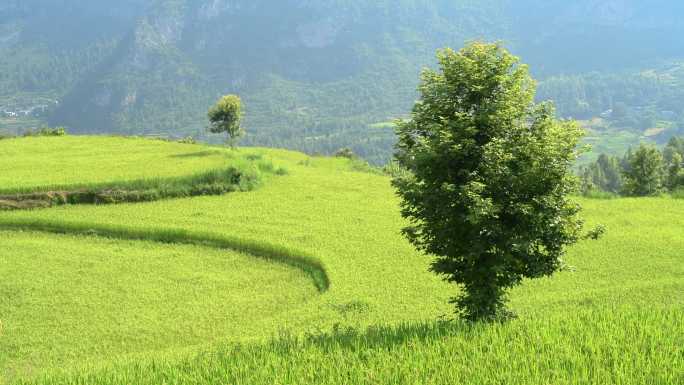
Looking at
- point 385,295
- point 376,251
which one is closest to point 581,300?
point 385,295

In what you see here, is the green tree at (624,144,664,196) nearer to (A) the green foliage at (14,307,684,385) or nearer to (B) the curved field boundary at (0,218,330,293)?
(B) the curved field boundary at (0,218,330,293)

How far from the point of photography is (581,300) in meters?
20.0

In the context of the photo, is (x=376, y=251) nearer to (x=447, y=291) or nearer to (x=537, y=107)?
(x=447, y=291)

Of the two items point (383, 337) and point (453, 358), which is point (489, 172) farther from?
point (453, 358)

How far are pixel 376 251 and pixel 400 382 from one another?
16980 mm

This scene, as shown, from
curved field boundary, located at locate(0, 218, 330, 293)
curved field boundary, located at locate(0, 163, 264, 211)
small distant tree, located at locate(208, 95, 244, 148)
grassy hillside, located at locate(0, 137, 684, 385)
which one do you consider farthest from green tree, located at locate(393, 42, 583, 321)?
small distant tree, located at locate(208, 95, 244, 148)

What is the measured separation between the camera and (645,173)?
59.0 metres

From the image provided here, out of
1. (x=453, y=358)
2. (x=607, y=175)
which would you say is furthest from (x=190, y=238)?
(x=607, y=175)

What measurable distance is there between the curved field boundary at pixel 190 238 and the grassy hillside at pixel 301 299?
0.24ft

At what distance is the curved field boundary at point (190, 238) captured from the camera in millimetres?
26438

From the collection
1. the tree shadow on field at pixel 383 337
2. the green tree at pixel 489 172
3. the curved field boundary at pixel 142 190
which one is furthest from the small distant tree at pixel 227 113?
the tree shadow on field at pixel 383 337

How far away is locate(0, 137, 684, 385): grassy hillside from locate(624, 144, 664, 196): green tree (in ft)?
79.8

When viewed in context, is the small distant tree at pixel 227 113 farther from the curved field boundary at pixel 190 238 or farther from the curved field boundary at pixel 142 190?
the curved field boundary at pixel 190 238

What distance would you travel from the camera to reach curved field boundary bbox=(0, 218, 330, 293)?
1041 inches
